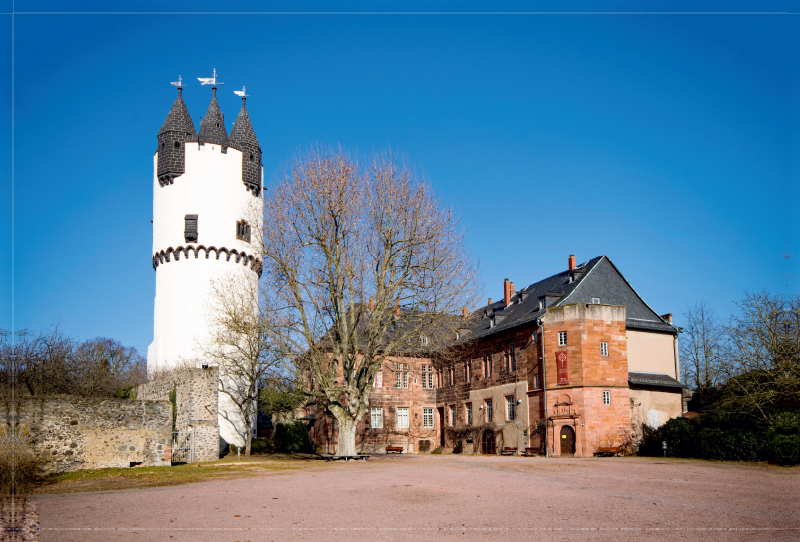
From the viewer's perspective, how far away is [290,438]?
4238 centimetres

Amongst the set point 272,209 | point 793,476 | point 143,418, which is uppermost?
point 272,209

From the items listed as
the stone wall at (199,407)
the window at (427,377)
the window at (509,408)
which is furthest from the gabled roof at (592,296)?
the stone wall at (199,407)

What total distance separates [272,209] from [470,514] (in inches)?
749

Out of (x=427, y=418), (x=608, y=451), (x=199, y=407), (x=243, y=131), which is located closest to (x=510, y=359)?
(x=608, y=451)

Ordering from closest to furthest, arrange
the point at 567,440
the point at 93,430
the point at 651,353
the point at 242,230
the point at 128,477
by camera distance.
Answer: the point at 128,477 → the point at 93,430 → the point at 567,440 → the point at 651,353 → the point at 242,230

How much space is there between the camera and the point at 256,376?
36156 millimetres

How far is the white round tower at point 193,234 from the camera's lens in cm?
4059

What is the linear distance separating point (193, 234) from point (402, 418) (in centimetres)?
2049

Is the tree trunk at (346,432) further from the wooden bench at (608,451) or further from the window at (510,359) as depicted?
the window at (510,359)

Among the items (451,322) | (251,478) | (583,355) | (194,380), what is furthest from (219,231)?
(251,478)

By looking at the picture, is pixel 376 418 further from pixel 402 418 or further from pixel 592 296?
pixel 592 296

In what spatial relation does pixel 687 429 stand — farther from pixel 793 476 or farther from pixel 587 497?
pixel 587 497

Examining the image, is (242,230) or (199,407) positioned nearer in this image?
(199,407)

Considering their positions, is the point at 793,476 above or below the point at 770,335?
below
